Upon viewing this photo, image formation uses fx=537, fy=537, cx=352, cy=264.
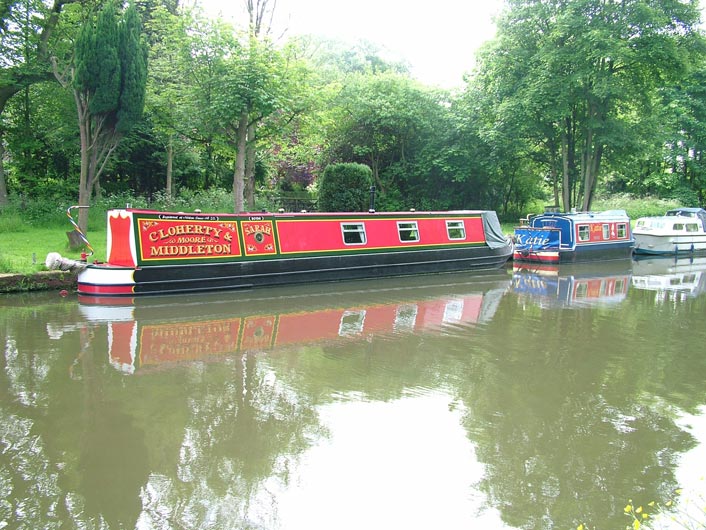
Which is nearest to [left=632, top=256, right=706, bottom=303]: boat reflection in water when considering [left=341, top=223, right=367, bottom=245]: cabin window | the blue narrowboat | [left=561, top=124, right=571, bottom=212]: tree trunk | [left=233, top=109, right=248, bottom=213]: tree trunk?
the blue narrowboat

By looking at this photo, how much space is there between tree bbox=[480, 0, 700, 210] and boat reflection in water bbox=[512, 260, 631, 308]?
198 inches

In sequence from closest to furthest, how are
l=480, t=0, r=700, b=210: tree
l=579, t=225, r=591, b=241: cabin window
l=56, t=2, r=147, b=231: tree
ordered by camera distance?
l=56, t=2, r=147, b=231: tree < l=579, t=225, r=591, b=241: cabin window < l=480, t=0, r=700, b=210: tree

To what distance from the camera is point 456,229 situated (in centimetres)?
1314

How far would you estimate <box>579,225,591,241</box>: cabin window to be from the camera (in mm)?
15831

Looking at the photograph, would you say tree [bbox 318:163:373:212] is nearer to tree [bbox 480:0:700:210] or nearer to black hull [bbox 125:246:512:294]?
black hull [bbox 125:246:512:294]

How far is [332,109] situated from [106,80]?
8954mm

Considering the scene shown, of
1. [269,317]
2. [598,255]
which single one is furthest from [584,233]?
[269,317]

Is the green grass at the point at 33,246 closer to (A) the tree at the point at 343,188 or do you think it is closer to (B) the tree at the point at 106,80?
(B) the tree at the point at 106,80

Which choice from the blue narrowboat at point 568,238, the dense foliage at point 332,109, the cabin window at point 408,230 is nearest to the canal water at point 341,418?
the cabin window at point 408,230

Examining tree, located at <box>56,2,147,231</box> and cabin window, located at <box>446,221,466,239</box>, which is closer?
tree, located at <box>56,2,147,231</box>

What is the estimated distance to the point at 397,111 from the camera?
19172 millimetres

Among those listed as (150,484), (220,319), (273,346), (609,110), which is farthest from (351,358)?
(609,110)

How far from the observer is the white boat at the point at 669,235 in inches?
711

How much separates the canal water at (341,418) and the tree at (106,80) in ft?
11.6
